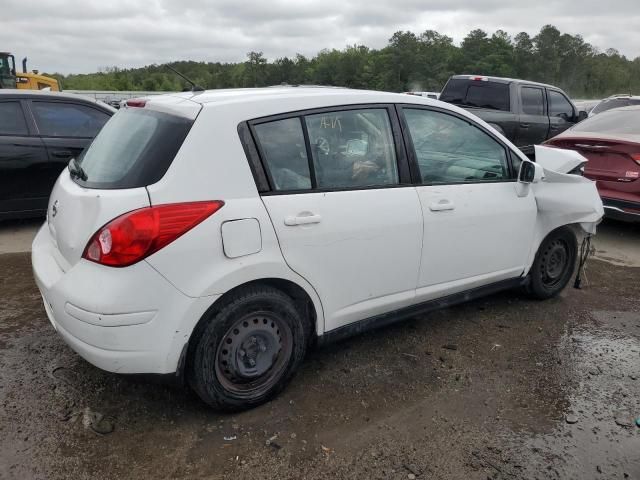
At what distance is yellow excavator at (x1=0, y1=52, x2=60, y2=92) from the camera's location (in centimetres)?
1830

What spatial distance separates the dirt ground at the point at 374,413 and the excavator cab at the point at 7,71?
17.5 meters

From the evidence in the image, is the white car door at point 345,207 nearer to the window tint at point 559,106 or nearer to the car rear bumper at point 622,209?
the car rear bumper at point 622,209

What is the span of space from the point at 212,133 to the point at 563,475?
2.29 metres

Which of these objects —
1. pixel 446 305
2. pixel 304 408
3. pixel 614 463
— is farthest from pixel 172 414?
pixel 614 463

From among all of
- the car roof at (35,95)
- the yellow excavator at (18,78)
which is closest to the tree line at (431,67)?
the yellow excavator at (18,78)

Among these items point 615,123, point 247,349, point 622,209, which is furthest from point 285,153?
point 615,123

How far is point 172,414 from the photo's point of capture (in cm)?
280

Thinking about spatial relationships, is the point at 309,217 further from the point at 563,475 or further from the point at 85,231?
the point at 563,475

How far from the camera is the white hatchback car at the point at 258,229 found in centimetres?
242

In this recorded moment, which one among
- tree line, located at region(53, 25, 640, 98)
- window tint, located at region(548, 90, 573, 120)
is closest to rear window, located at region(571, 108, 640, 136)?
window tint, located at region(548, 90, 573, 120)

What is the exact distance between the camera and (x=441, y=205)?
3.35 m

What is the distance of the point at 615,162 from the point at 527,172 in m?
2.99

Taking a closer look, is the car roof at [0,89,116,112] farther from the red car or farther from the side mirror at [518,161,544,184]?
the red car

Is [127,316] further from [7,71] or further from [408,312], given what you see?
[7,71]
